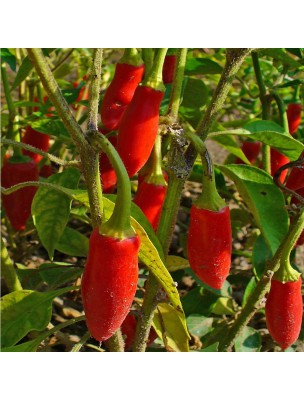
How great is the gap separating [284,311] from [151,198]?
0.27 meters

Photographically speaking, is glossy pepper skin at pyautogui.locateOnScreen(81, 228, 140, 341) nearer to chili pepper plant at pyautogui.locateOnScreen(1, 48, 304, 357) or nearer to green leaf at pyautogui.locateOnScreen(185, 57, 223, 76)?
chili pepper plant at pyautogui.locateOnScreen(1, 48, 304, 357)

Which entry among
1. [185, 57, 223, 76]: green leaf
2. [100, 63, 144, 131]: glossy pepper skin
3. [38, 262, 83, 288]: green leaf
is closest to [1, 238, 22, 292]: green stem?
[38, 262, 83, 288]: green leaf

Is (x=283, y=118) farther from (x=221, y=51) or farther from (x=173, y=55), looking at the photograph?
(x=221, y=51)

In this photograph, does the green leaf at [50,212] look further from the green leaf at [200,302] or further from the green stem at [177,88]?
the green leaf at [200,302]

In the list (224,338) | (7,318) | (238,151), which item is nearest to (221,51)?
(238,151)

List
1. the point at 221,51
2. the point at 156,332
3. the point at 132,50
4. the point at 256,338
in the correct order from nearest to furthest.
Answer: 1. the point at 132,50
2. the point at 156,332
3. the point at 256,338
4. the point at 221,51

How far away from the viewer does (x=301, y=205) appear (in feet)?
3.26

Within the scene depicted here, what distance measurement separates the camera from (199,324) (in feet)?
4.37

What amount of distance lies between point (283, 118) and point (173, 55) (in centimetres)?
26

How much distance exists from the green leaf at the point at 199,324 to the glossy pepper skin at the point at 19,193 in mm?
383

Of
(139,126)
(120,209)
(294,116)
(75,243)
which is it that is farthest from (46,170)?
(120,209)

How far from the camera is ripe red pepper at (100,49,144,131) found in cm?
92

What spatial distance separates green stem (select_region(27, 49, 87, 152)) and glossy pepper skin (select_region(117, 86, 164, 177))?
120 mm

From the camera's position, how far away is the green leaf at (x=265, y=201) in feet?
3.30
